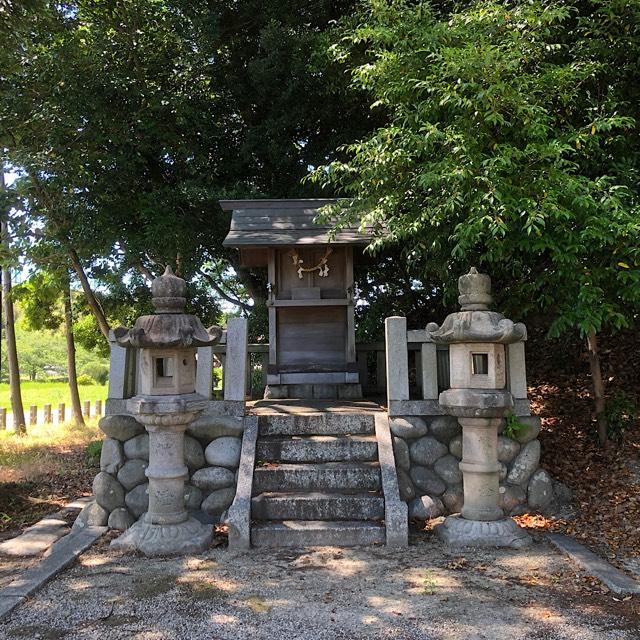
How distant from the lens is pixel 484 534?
5035 millimetres

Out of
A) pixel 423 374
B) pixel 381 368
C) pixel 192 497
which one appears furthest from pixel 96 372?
pixel 423 374

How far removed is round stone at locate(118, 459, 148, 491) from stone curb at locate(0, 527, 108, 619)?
0.48 meters

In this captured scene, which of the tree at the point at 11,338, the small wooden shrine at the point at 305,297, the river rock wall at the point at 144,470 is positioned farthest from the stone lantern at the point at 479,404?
the tree at the point at 11,338

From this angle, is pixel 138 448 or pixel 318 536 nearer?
pixel 318 536

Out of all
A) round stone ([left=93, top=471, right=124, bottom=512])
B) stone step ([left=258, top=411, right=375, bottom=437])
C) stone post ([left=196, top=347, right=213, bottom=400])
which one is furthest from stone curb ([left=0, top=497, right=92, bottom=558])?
stone step ([left=258, top=411, right=375, bottom=437])

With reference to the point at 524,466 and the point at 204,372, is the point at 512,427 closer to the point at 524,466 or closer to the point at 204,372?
the point at 524,466

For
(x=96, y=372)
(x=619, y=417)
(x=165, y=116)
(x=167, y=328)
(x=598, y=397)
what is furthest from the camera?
(x=96, y=372)

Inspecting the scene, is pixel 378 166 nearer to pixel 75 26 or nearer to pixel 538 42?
pixel 538 42

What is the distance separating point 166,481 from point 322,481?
5.14ft

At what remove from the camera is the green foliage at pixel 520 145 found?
5.28 meters

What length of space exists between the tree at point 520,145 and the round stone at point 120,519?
4.32m

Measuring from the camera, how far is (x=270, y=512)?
17.4ft

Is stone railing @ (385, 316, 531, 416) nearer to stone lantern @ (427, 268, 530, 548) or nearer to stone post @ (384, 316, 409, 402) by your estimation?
stone post @ (384, 316, 409, 402)

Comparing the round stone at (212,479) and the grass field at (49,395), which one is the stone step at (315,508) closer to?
the round stone at (212,479)
